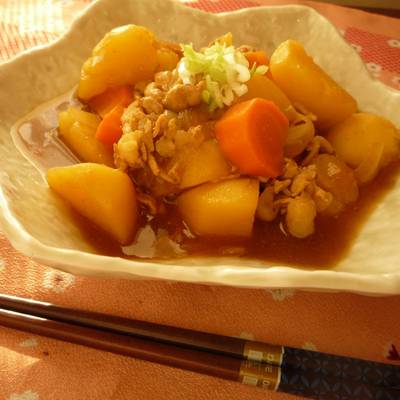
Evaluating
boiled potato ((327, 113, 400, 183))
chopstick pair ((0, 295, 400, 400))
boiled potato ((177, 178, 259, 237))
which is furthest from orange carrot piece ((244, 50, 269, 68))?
chopstick pair ((0, 295, 400, 400))

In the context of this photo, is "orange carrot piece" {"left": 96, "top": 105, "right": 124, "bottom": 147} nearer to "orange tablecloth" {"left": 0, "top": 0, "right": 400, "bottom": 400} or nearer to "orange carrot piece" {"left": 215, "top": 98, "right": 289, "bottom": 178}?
"orange carrot piece" {"left": 215, "top": 98, "right": 289, "bottom": 178}

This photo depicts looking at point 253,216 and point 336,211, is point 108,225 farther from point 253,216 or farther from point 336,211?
point 336,211

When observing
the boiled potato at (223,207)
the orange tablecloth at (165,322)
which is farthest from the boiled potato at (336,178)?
the orange tablecloth at (165,322)

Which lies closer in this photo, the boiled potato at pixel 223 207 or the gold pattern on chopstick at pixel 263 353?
the gold pattern on chopstick at pixel 263 353

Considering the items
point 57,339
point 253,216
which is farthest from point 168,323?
point 253,216

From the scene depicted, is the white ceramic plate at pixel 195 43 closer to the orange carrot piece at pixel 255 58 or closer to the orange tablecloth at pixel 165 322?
the orange tablecloth at pixel 165 322

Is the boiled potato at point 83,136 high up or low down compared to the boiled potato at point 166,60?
down
